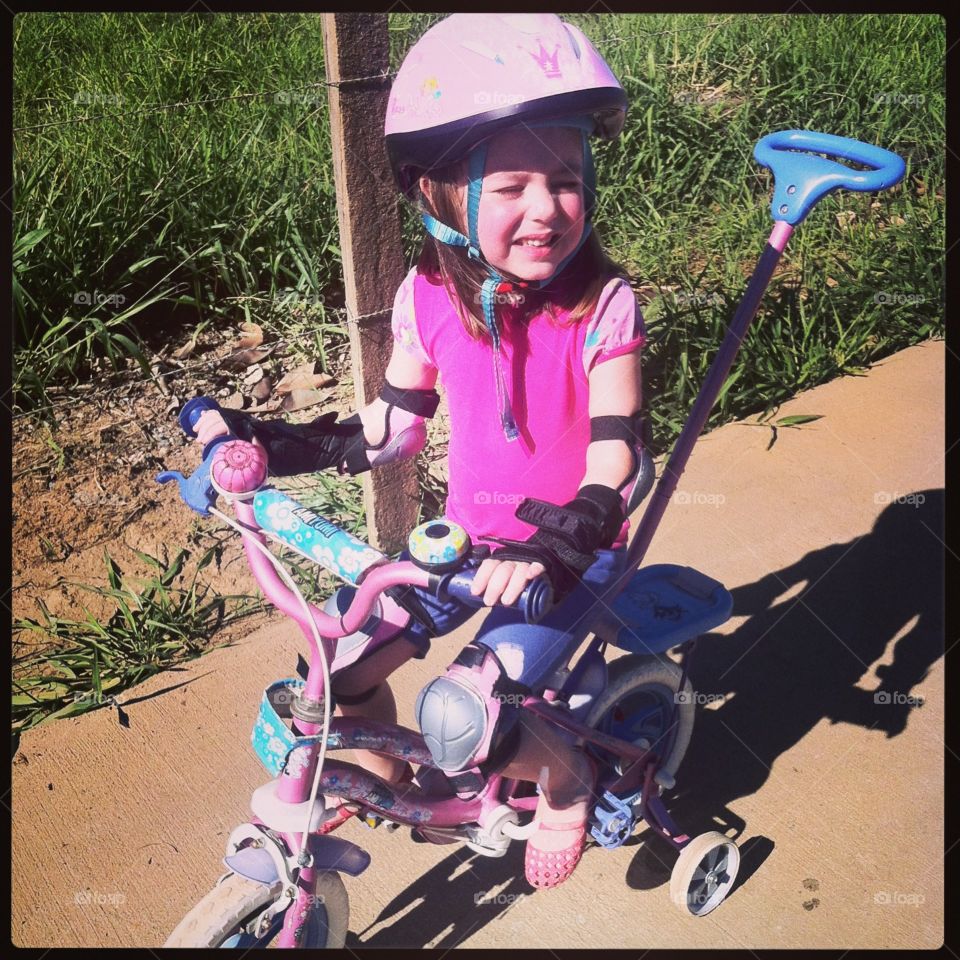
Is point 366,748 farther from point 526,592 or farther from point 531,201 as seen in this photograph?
point 531,201

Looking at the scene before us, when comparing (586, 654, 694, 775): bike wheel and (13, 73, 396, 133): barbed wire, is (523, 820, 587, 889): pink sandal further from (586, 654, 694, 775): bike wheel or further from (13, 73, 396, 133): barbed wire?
(13, 73, 396, 133): barbed wire

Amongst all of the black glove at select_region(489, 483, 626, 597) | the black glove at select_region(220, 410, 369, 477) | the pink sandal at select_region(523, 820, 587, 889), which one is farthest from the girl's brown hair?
the pink sandal at select_region(523, 820, 587, 889)

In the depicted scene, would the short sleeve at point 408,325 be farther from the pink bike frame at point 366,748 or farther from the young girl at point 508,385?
the pink bike frame at point 366,748

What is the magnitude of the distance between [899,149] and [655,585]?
89.5 inches

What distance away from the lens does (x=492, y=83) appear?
6.36 feet

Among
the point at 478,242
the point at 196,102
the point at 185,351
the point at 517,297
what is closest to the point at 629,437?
the point at 517,297

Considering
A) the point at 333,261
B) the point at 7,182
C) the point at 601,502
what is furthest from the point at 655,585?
the point at 7,182

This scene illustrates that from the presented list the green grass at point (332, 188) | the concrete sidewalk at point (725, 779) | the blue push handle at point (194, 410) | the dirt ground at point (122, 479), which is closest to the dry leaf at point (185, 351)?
the dirt ground at point (122, 479)

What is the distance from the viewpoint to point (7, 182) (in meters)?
3.05

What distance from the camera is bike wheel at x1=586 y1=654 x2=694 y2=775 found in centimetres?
243

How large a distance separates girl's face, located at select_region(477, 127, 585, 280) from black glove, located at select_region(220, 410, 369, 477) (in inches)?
18.0

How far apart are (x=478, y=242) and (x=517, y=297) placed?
0.43 ft

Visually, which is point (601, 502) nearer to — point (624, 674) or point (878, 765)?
point (624, 674)

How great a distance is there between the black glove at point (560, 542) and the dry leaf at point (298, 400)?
1741mm
